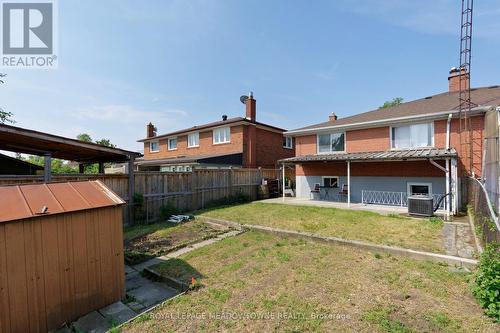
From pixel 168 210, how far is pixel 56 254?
801cm

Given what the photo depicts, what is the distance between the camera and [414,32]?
39.8ft

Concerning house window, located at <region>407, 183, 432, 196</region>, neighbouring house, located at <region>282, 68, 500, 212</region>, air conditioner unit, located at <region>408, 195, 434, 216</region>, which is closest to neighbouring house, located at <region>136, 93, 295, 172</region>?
neighbouring house, located at <region>282, 68, 500, 212</region>

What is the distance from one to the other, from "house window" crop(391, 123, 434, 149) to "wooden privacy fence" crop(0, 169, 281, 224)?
9.12m

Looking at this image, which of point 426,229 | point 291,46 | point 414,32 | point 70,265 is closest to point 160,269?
point 70,265

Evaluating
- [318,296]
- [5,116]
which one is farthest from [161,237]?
[5,116]

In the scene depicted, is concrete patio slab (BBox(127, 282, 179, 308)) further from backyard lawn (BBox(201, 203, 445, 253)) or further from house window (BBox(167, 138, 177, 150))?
house window (BBox(167, 138, 177, 150))

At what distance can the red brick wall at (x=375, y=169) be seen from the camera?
40.9 ft

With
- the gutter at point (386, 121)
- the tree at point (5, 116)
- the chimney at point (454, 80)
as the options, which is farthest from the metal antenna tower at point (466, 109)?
the tree at point (5, 116)

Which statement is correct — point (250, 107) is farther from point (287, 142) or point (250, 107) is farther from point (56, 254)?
point (56, 254)

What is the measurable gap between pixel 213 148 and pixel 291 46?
12.1 metres

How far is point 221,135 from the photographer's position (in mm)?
23078

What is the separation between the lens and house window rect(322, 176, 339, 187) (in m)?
15.9

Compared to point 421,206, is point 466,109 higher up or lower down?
higher up

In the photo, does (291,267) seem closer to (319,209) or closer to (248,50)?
(319,209)
